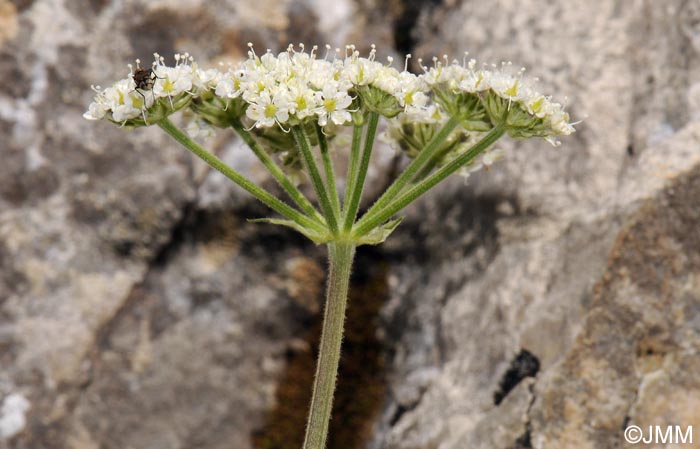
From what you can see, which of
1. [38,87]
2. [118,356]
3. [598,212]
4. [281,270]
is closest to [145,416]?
[118,356]

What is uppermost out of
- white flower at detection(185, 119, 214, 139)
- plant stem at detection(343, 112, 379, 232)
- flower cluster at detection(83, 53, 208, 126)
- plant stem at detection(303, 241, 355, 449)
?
white flower at detection(185, 119, 214, 139)

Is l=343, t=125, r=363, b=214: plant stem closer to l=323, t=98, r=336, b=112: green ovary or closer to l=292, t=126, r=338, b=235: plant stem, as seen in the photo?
l=292, t=126, r=338, b=235: plant stem

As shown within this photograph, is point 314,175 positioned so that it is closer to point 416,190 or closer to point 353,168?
point 353,168

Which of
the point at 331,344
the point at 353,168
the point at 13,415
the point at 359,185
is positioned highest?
the point at 353,168

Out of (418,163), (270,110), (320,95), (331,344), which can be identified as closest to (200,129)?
(270,110)

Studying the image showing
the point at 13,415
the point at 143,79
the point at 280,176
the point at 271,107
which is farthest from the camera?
the point at 13,415

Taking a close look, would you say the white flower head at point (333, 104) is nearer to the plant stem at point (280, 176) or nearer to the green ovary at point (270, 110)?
the green ovary at point (270, 110)

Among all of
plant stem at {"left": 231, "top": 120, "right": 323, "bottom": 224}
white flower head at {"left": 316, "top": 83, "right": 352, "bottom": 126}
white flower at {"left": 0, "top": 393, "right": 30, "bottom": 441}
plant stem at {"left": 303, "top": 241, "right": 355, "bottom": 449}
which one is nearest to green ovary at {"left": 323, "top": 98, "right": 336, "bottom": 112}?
white flower head at {"left": 316, "top": 83, "right": 352, "bottom": 126}
